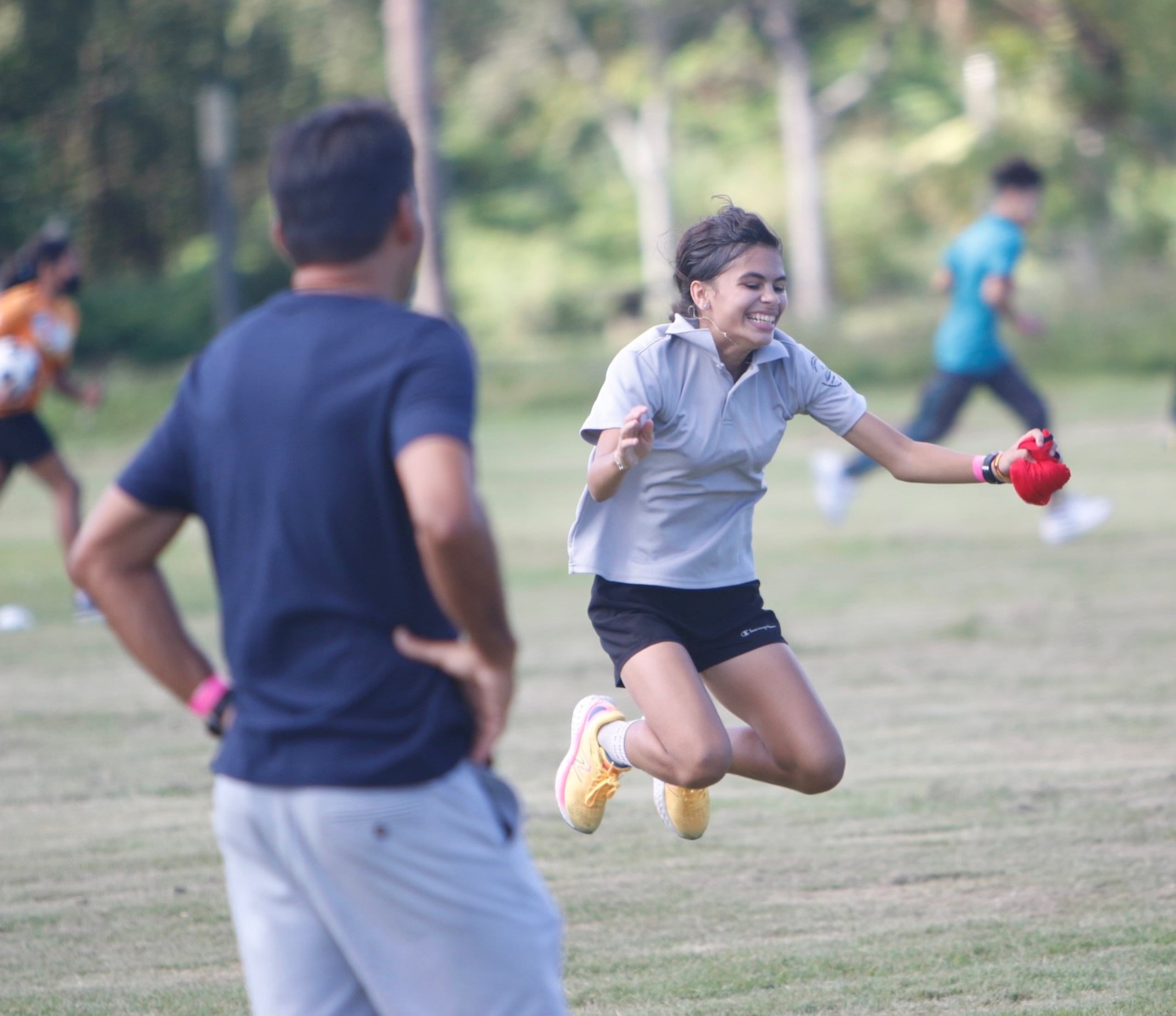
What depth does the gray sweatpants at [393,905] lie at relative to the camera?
8.29ft

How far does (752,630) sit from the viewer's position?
16.1ft

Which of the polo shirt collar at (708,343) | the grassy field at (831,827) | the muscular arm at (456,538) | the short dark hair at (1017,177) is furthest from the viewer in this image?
the short dark hair at (1017,177)

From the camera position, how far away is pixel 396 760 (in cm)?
254

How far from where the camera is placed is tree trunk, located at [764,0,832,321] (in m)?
41.0

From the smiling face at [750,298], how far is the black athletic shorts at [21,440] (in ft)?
20.8

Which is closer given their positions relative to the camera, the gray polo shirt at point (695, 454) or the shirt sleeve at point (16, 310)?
the gray polo shirt at point (695, 454)

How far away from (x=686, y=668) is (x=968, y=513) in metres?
9.37

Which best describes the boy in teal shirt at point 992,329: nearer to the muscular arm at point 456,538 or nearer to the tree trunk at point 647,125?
the muscular arm at point 456,538

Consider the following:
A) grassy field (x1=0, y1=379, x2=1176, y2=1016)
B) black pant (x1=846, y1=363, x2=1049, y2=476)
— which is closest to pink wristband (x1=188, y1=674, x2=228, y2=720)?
grassy field (x1=0, y1=379, x2=1176, y2=1016)

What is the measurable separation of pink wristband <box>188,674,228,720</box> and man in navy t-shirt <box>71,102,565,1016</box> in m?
0.08

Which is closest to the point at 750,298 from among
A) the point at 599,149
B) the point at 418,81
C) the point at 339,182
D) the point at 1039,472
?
the point at 1039,472

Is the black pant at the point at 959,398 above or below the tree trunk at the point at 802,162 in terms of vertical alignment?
below

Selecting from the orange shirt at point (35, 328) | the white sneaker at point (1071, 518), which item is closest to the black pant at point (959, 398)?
the white sneaker at point (1071, 518)

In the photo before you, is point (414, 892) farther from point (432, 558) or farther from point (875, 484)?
point (875, 484)
